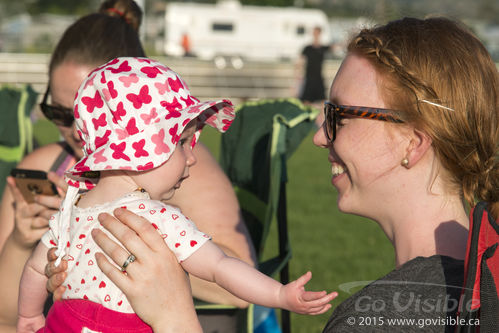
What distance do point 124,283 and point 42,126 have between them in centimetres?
1582

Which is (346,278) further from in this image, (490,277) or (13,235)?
(490,277)

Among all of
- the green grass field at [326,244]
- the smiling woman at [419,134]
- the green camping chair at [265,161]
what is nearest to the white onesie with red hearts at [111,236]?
the smiling woman at [419,134]

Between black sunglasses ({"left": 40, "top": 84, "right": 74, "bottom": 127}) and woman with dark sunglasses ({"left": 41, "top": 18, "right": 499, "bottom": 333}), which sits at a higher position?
woman with dark sunglasses ({"left": 41, "top": 18, "right": 499, "bottom": 333})

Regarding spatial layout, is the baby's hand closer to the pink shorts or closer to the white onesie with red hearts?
the white onesie with red hearts

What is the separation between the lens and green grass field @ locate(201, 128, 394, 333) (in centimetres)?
618

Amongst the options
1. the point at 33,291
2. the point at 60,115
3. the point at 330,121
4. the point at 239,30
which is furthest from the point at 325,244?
the point at 239,30

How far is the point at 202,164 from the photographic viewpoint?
2920mm

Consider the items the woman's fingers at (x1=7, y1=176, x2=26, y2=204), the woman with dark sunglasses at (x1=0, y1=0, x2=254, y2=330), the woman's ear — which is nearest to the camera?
the woman's ear

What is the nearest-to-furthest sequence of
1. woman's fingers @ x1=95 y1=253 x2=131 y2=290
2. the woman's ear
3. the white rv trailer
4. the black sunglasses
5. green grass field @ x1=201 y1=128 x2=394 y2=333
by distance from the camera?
1. woman's fingers @ x1=95 y1=253 x2=131 y2=290
2. the woman's ear
3. the black sunglasses
4. green grass field @ x1=201 y1=128 x2=394 y2=333
5. the white rv trailer

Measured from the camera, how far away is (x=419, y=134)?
81.1 inches

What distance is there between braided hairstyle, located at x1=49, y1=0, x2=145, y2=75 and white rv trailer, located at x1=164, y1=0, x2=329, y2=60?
38.2 metres

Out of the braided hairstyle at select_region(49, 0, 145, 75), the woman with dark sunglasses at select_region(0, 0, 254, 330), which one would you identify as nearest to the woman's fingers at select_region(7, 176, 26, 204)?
the woman with dark sunglasses at select_region(0, 0, 254, 330)

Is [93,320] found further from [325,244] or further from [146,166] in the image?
[325,244]

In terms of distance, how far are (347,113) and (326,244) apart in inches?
220
